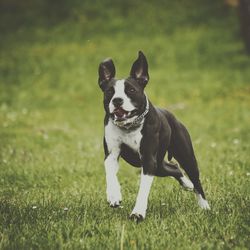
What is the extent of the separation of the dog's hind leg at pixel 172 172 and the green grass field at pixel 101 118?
0.17 meters

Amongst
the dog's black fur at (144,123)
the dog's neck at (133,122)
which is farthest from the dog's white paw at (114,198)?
the dog's neck at (133,122)

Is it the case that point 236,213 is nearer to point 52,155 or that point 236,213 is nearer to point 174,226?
point 174,226

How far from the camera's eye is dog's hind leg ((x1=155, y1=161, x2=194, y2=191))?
19.3ft

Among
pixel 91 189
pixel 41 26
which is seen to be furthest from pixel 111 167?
pixel 41 26

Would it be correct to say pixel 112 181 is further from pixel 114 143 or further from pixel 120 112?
pixel 120 112

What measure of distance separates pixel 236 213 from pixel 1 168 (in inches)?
175

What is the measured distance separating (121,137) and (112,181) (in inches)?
15.8

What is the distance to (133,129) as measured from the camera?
516 cm

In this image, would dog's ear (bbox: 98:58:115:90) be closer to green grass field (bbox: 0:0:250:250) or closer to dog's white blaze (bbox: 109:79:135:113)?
dog's white blaze (bbox: 109:79:135:113)

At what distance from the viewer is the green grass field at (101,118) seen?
188 inches

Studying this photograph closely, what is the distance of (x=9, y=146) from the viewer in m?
11.0

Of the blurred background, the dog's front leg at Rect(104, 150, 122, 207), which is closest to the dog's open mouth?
the dog's front leg at Rect(104, 150, 122, 207)

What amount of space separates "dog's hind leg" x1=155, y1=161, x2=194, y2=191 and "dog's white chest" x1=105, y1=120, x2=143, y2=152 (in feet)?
2.39

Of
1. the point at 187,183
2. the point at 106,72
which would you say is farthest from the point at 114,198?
the point at 187,183
